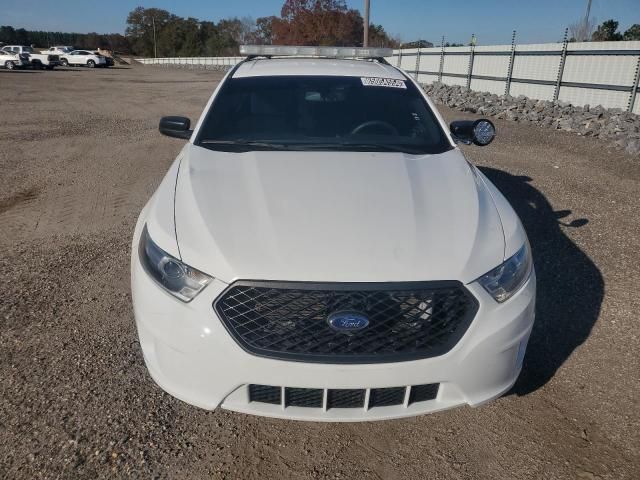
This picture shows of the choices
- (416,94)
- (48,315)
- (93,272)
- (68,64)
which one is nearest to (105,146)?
(93,272)

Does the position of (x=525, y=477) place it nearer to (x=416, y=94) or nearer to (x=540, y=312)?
(x=540, y=312)

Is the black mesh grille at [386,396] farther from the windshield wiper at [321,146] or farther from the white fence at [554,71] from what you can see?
the white fence at [554,71]

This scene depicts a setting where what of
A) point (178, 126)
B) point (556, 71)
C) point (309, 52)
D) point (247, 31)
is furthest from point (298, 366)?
point (247, 31)

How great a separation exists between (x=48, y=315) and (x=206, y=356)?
200 centimetres

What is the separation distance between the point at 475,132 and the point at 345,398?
2.41 m

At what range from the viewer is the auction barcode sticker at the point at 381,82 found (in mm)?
3713

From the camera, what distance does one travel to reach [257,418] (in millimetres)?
2582

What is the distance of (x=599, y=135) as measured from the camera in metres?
10.3

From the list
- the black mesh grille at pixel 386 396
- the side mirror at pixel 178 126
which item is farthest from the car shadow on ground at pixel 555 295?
the side mirror at pixel 178 126

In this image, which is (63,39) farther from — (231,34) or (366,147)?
(366,147)

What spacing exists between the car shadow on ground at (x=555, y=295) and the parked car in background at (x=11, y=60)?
141 feet

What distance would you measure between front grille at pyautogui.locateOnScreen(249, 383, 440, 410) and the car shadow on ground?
3.26ft

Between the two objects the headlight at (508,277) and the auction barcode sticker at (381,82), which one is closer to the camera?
the headlight at (508,277)

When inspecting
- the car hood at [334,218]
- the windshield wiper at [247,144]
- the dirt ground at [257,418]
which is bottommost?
the dirt ground at [257,418]
